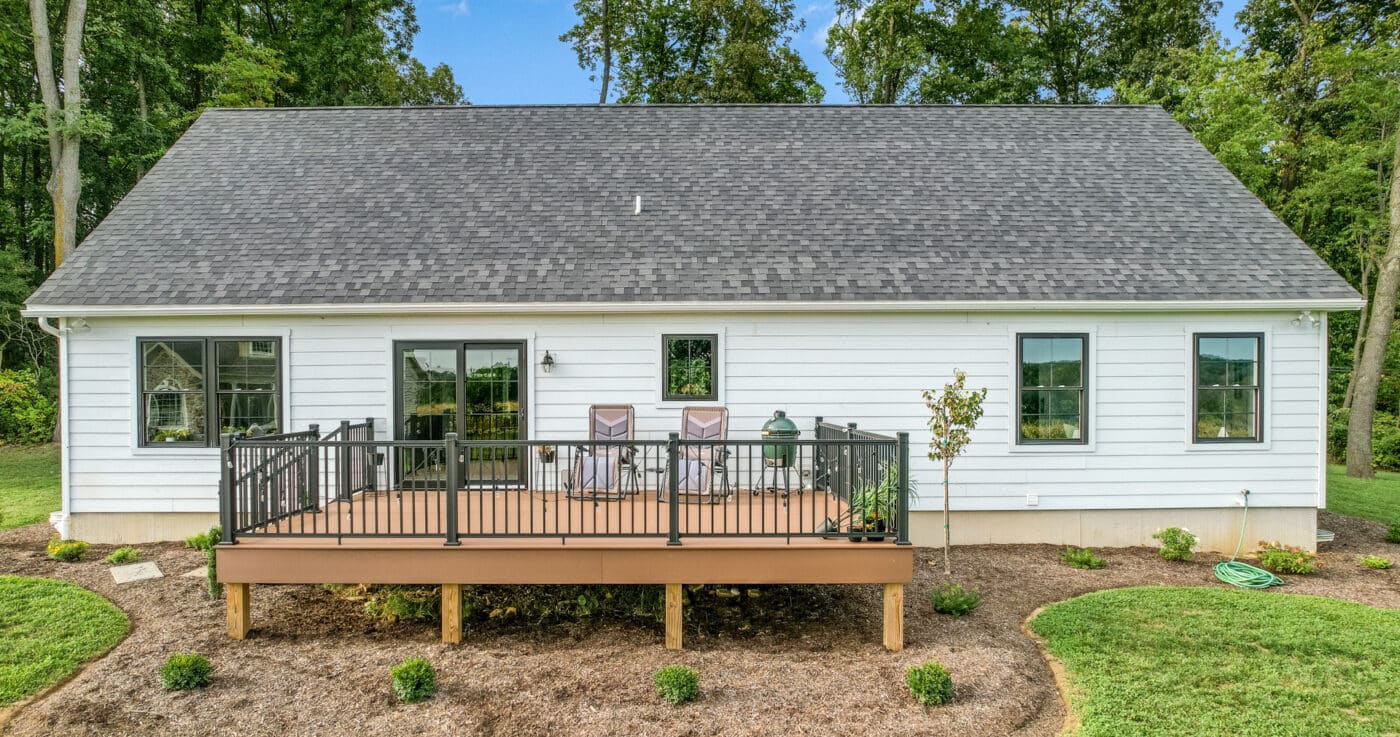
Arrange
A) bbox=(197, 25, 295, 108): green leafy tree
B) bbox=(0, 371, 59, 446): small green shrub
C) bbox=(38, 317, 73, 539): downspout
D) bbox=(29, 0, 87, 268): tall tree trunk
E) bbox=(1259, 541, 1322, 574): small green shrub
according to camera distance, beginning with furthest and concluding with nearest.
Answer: bbox=(197, 25, 295, 108): green leafy tree, bbox=(0, 371, 59, 446): small green shrub, bbox=(29, 0, 87, 268): tall tree trunk, bbox=(38, 317, 73, 539): downspout, bbox=(1259, 541, 1322, 574): small green shrub

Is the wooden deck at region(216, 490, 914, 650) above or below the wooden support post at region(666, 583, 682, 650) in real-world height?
above

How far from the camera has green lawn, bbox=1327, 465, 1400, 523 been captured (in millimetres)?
10562

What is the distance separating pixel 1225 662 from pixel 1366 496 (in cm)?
1039

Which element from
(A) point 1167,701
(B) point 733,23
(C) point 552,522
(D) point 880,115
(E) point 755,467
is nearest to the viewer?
(A) point 1167,701

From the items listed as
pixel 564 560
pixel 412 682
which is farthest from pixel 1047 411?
pixel 412 682

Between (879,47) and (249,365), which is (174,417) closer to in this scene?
(249,365)

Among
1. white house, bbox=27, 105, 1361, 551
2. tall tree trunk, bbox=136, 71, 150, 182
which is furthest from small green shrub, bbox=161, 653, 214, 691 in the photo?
tall tree trunk, bbox=136, 71, 150, 182

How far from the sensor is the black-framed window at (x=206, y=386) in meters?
7.98

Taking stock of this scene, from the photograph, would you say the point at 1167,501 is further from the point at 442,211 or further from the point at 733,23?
the point at 733,23

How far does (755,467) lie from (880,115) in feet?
21.7

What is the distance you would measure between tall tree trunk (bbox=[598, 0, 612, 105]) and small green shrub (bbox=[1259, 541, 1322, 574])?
2218cm

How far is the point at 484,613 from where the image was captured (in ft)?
20.4

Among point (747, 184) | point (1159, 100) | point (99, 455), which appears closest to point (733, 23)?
point (1159, 100)

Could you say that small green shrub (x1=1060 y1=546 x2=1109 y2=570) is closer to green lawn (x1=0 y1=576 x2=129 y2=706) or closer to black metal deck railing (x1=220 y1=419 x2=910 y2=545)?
black metal deck railing (x1=220 y1=419 x2=910 y2=545)
